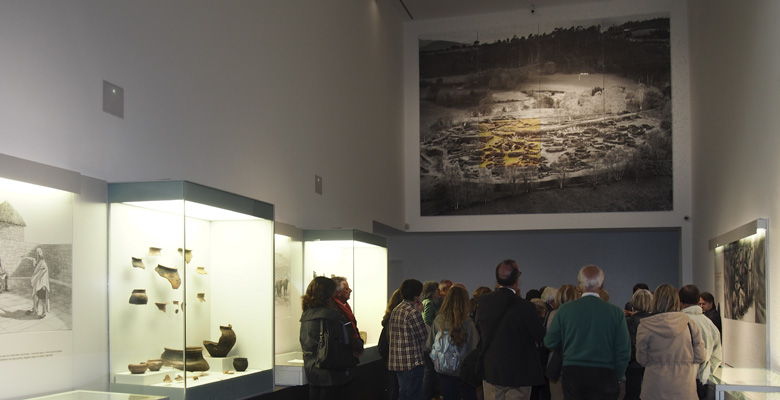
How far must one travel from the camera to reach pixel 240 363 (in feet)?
20.2

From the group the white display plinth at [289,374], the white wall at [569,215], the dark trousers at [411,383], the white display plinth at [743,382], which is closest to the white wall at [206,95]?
the white display plinth at [289,374]

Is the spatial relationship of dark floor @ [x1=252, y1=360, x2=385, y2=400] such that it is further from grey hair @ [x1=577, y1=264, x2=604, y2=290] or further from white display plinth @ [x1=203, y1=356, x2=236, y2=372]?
grey hair @ [x1=577, y1=264, x2=604, y2=290]

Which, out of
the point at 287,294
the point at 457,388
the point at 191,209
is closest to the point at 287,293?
the point at 287,294

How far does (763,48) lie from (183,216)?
649cm

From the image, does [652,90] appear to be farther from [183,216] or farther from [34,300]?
[34,300]

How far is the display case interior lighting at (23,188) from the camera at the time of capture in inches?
159

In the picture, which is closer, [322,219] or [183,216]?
[183,216]

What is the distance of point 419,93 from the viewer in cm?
1712

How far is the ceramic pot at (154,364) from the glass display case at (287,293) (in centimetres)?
266

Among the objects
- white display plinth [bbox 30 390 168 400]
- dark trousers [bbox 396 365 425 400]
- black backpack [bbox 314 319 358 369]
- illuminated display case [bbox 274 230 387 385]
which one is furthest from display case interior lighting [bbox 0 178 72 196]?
dark trousers [bbox 396 365 425 400]

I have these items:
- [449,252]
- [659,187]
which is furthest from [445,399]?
[449,252]

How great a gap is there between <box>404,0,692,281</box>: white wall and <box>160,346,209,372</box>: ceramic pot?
11.8 m

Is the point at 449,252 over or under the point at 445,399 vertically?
over

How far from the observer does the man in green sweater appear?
5.65m
